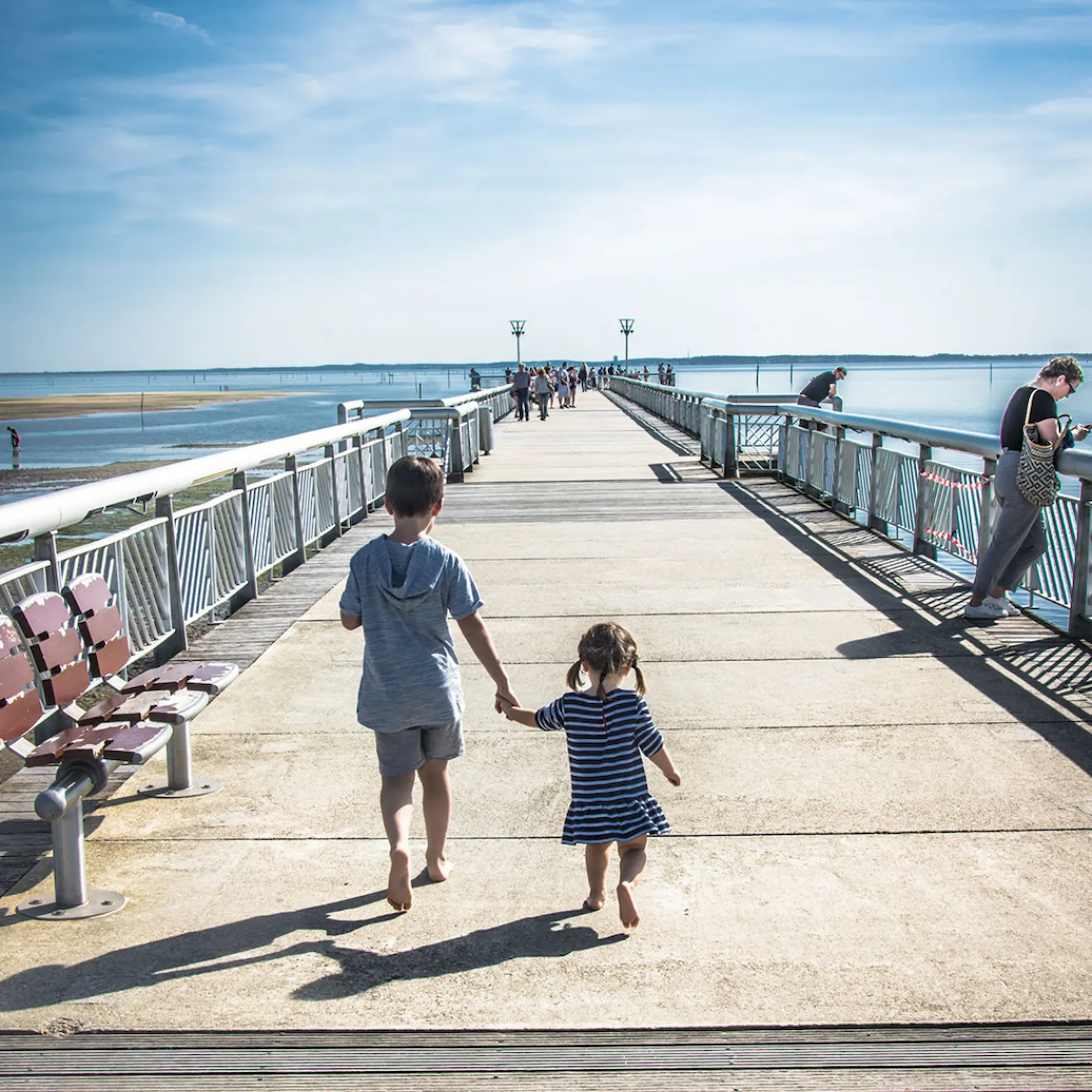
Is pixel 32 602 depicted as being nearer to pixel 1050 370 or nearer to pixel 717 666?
pixel 717 666

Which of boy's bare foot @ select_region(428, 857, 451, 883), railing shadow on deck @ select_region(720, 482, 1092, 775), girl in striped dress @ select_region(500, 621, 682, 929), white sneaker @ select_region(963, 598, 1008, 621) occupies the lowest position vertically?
boy's bare foot @ select_region(428, 857, 451, 883)

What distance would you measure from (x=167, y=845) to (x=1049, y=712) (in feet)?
12.9

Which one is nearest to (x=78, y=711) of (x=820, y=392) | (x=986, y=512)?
(x=986, y=512)

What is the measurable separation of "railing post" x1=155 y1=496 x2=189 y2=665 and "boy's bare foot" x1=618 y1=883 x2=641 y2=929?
13.3 ft

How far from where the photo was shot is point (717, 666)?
6.38 m

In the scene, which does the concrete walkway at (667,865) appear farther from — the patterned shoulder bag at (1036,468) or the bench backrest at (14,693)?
the patterned shoulder bag at (1036,468)

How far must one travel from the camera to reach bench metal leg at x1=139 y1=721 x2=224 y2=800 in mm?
4551

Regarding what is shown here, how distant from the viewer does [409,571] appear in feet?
11.7

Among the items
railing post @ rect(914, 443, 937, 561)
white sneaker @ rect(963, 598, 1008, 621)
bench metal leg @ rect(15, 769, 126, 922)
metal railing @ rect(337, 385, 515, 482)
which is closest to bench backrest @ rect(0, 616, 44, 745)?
bench metal leg @ rect(15, 769, 126, 922)

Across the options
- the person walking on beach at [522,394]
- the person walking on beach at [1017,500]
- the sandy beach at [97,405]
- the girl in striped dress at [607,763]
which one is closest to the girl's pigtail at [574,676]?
the girl in striped dress at [607,763]

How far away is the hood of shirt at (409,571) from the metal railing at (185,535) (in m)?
1.57

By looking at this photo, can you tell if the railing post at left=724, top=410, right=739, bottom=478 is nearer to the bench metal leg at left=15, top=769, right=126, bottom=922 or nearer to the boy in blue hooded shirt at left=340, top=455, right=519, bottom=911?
the boy in blue hooded shirt at left=340, top=455, right=519, bottom=911

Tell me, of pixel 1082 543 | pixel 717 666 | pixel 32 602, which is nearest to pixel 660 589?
pixel 717 666

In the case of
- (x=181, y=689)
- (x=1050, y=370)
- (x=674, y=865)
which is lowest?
(x=674, y=865)
